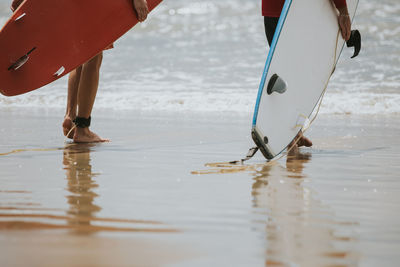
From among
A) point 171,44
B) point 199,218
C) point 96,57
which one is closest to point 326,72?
point 96,57

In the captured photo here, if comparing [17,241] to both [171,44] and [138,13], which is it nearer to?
[138,13]

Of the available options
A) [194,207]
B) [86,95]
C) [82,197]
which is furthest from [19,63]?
[194,207]

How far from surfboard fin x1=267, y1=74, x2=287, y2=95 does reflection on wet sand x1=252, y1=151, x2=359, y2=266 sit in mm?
608

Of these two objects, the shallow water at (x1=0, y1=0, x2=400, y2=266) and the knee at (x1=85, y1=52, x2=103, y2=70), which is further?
the knee at (x1=85, y1=52, x2=103, y2=70)

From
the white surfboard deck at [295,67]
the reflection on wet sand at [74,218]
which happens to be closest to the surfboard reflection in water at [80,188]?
the reflection on wet sand at [74,218]

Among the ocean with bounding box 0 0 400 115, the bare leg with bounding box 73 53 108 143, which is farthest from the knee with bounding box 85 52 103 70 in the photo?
the ocean with bounding box 0 0 400 115

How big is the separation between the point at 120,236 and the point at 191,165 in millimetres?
1550

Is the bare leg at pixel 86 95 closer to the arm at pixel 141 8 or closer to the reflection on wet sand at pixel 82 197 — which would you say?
the arm at pixel 141 8

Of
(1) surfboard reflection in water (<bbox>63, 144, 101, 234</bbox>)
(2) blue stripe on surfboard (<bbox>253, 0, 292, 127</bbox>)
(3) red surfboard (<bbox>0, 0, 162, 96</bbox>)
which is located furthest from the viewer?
(3) red surfboard (<bbox>0, 0, 162, 96</bbox>)

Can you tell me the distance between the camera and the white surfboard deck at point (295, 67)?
315cm

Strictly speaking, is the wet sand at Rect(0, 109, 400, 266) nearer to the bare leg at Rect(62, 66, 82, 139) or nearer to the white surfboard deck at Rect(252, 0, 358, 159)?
the white surfboard deck at Rect(252, 0, 358, 159)

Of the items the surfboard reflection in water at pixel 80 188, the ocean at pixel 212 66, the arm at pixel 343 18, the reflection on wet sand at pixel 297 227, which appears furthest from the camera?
the ocean at pixel 212 66

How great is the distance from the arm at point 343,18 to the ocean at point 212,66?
5025mm

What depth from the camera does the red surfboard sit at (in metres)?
3.91
